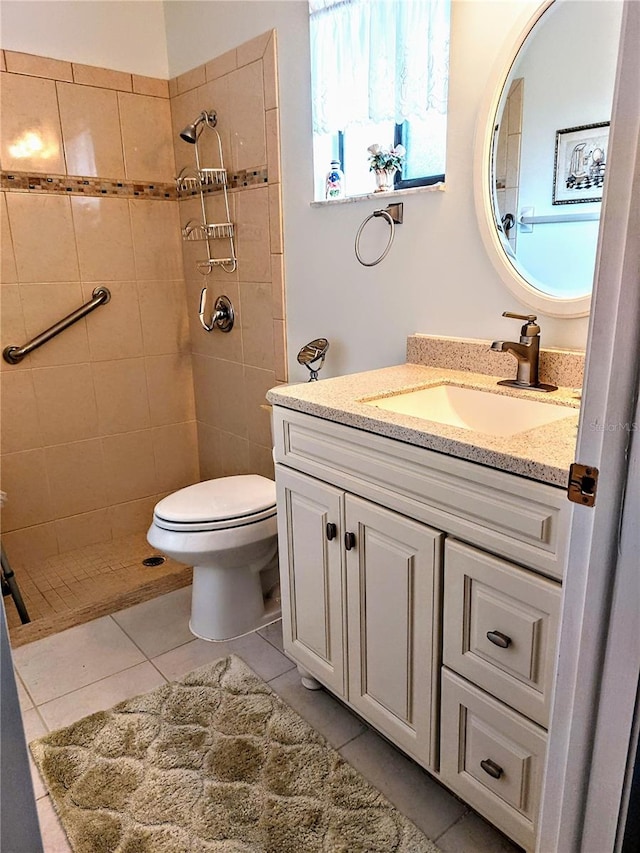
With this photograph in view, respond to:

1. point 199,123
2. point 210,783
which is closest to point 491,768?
point 210,783

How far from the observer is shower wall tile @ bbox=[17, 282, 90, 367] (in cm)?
244

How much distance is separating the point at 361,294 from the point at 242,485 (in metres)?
0.75

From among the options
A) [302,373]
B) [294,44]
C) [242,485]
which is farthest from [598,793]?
[294,44]

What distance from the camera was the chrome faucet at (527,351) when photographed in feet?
4.72

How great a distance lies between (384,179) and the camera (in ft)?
5.86

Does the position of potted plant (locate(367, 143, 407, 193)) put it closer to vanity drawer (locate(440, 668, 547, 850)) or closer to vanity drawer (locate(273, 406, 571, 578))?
vanity drawer (locate(273, 406, 571, 578))

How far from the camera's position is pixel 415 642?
1272mm

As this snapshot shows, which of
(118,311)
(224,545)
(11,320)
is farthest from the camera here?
(118,311)

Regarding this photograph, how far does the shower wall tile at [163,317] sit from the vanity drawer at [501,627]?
200cm

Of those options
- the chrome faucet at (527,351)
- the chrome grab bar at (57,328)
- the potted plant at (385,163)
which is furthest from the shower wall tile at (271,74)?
the chrome faucet at (527,351)

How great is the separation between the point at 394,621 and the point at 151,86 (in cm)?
237

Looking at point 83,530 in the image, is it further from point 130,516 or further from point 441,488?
point 441,488

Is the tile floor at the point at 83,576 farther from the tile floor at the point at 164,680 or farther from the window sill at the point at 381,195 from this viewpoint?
the window sill at the point at 381,195

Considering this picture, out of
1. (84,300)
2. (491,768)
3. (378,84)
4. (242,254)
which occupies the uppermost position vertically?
(378,84)
